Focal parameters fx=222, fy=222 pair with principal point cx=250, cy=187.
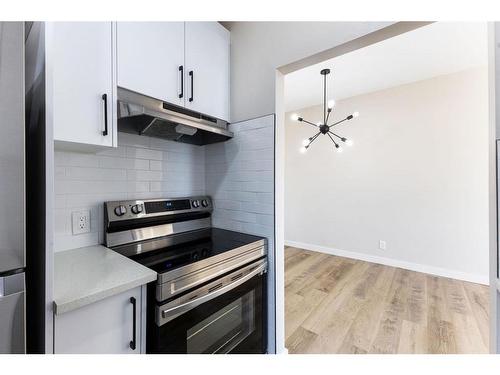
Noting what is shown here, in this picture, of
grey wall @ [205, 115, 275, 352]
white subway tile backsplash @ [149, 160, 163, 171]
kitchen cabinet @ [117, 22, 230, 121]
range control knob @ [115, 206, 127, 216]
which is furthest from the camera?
white subway tile backsplash @ [149, 160, 163, 171]

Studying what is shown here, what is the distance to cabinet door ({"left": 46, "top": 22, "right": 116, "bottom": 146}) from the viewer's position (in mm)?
931

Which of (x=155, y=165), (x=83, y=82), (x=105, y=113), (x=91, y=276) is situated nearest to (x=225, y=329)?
(x=91, y=276)

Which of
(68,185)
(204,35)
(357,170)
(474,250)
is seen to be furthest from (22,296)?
(474,250)

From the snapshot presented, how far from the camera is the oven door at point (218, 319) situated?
0.90 metres

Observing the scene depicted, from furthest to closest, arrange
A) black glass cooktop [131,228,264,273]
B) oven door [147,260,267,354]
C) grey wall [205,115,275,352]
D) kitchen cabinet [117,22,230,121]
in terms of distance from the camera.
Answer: grey wall [205,115,275,352] < kitchen cabinet [117,22,230,121] < black glass cooktop [131,228,264,273] < oven door [147,260,267,354]

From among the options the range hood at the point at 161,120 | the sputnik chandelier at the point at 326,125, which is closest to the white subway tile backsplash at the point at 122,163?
the range hood at the point at 161,120

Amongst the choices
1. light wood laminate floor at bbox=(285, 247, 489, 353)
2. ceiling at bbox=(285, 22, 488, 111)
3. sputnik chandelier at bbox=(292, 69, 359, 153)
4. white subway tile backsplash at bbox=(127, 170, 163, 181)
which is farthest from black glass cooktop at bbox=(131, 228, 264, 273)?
ceiling at bbox=(285, 22, 488, 111)

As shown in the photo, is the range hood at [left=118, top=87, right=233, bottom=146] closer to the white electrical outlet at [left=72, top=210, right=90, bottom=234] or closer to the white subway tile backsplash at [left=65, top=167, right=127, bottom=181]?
the white subway tile backsplash at [left=65, top=167, right=127, bottom=181]

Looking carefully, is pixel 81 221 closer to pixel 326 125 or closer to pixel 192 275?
pixel 192 275

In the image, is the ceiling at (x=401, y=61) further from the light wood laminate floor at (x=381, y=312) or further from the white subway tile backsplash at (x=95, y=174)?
the light wood laminate floor at (x=381, y=312)

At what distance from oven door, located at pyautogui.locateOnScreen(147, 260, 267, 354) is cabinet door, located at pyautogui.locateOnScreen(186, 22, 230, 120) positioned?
3.59ft

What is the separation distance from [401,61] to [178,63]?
251 centimetres

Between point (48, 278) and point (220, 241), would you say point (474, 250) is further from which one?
point (48, 278)
